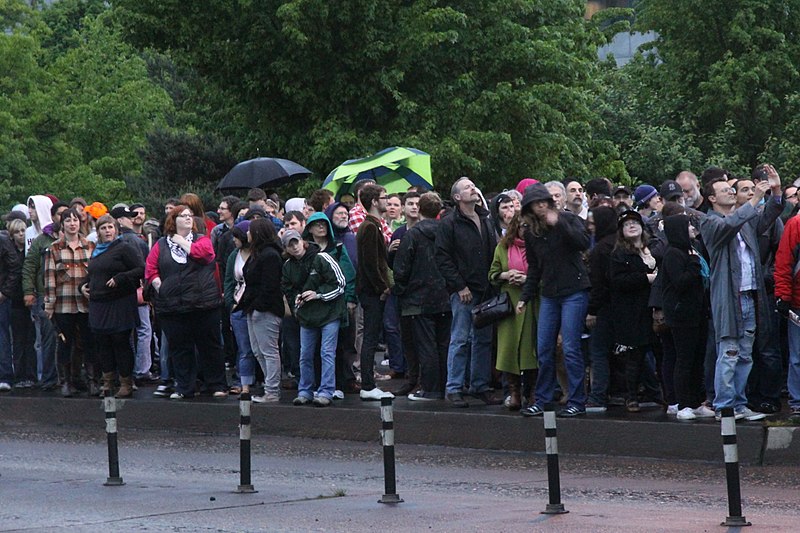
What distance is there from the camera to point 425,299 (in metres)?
15.2

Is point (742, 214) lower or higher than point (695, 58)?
lower

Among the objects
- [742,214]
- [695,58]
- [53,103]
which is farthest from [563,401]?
[53,103]

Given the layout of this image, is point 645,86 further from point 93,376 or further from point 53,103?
point 93,376

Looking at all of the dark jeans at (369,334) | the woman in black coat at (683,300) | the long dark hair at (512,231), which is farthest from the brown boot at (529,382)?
the dark jeans at (369,334)

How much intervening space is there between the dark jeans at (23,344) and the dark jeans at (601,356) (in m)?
8.47

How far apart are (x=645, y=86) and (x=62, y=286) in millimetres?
33693

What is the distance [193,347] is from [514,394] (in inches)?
175

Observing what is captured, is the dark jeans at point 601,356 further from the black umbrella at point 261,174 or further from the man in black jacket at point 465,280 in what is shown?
the black umbrella at point 261,174

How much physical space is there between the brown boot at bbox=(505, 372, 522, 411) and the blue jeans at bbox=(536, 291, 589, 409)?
470 mm

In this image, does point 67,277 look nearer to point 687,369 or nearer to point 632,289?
point 632,289

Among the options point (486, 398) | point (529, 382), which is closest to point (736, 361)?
point (529, 382)

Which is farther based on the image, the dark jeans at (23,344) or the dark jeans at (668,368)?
the dark jeans at (23,344)

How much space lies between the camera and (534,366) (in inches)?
554

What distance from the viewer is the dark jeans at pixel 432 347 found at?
15.3 metres
